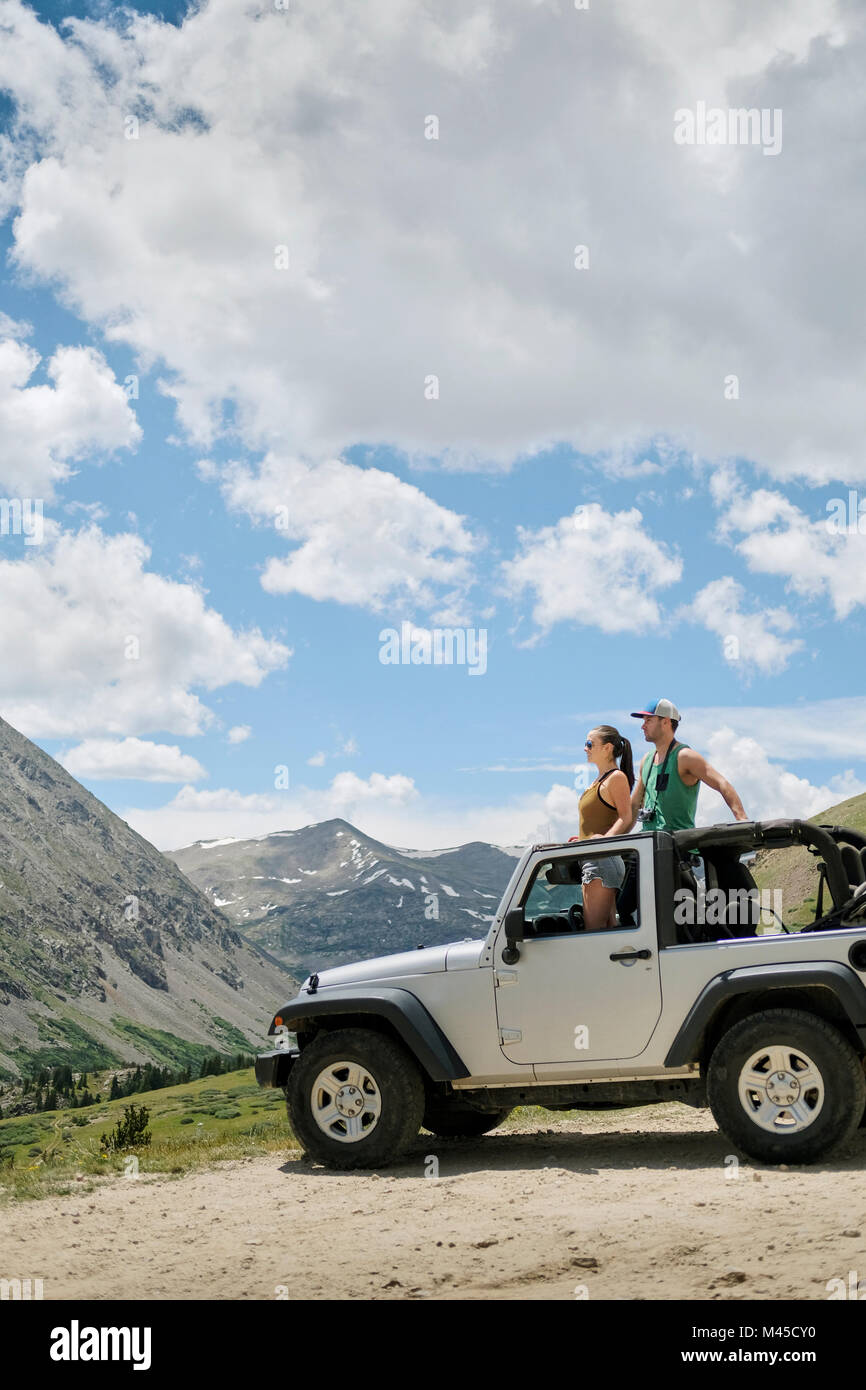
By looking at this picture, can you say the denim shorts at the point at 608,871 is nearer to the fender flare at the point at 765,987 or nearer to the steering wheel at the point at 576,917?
the steering wheel at the point at 576,917

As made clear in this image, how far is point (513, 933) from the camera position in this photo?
930cm

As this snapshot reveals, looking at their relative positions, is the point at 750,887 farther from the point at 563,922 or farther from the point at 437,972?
the point at 437,972

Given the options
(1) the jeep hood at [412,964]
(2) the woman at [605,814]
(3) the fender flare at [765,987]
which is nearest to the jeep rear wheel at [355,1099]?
(1) the jeep hood at [412,964]

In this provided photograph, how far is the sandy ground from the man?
2.63 meters

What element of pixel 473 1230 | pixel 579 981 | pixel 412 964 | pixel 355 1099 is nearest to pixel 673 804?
pixel 579 981

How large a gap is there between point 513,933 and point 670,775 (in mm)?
1824

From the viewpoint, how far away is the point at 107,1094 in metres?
197

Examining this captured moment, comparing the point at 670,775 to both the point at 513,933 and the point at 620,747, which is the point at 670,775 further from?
the point at 513,933

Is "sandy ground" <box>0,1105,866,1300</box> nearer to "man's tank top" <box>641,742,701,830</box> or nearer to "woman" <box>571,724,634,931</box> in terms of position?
"woman" <box>571,724,634,931</box>

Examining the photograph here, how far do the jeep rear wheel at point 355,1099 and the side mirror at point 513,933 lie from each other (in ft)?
3.99

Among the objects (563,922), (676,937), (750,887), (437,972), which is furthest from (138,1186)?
(750,887)

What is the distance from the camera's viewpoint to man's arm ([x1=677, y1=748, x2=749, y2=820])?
930 centimetres

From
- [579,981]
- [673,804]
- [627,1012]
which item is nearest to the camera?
[627,1012]
